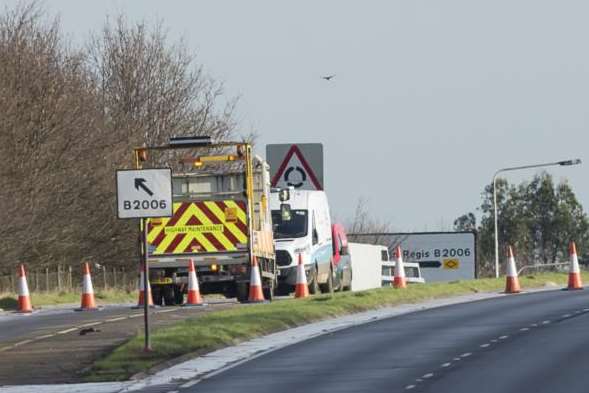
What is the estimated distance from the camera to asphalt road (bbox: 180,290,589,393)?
19.0 meters

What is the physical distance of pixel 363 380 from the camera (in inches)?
772

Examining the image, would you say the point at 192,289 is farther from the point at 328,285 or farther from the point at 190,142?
the point at 328,285

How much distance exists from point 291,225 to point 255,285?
517cm

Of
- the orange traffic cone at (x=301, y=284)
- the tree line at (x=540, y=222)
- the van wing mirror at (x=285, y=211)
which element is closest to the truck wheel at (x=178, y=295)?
the orange traffic cone at (x=301, y=284)

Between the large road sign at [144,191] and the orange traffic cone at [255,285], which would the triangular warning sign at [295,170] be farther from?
the large road sign at [144,191]

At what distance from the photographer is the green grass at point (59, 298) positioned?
41656mm

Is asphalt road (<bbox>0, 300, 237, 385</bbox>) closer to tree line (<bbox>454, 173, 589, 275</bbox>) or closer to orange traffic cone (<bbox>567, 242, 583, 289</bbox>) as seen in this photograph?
orange traffic cone (<bbox>567, 242, 583, 289</bbox>)

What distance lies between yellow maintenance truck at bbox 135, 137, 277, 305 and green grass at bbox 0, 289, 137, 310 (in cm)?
523

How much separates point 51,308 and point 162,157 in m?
23.7

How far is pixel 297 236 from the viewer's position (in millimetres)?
40719

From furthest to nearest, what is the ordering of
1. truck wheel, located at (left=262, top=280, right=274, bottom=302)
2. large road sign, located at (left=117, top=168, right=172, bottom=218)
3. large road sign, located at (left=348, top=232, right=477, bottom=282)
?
large road sign, located at (left=348, top=232, right=477, bottom=282)
truck wheel, located at (left=262, top=280, right=274, bottom=302)
large road sign, located at (left=117, top=168, right=172, bottom=218)

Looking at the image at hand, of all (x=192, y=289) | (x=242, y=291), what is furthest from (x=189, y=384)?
(x=242, y=291)

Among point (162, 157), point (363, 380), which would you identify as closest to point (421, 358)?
point (363, 380)

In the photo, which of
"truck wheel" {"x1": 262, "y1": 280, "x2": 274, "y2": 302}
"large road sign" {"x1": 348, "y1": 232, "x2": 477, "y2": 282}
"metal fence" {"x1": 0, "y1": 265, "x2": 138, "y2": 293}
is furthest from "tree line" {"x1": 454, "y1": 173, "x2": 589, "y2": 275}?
"truck wheel" {"x1": 262, "y1": 280, "x2": 274, "y2": 302}
